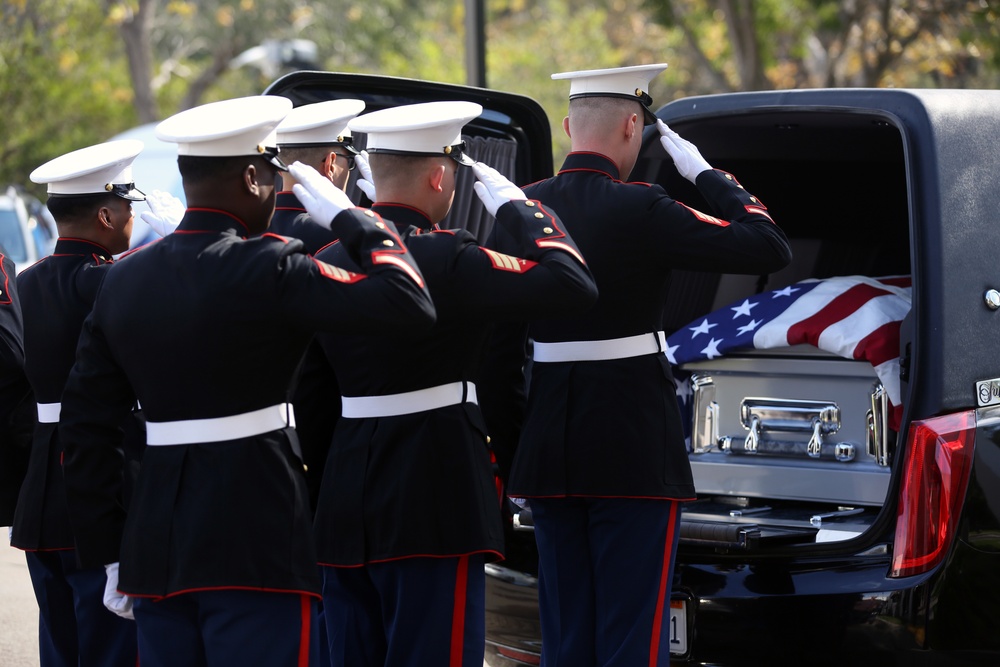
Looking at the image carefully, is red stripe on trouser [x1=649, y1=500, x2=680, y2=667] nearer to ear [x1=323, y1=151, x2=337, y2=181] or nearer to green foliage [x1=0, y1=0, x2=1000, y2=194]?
ear [x1=323, y1=151, x2=337, y2=181]

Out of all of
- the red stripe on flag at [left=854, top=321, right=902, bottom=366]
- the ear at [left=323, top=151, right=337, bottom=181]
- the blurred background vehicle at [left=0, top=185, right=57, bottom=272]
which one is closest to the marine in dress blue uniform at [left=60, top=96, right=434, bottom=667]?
the ear at [left=323, top=151, right=337, bottom=181]

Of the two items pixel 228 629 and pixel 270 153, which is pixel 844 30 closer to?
pixel 270 153

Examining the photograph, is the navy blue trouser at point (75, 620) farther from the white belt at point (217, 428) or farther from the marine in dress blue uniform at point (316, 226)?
the white belt at point (217, 428)

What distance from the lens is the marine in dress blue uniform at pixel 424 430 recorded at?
334cm

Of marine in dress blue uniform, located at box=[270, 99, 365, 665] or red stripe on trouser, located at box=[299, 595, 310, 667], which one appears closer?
red stripe on trouser, located at box=[299, 595, 310, 667]

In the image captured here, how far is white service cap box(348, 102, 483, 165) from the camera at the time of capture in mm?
3416

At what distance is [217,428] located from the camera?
2.97 m

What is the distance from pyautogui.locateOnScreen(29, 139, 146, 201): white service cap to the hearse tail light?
2195 mm

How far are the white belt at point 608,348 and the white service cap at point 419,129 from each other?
24.3 inches

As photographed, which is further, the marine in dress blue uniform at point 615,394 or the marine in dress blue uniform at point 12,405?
the marine in dress blue uniform at point 12,405

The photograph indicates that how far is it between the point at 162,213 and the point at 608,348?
4.67ft

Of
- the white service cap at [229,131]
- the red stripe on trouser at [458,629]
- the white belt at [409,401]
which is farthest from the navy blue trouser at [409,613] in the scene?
the white service cap at [229,131]

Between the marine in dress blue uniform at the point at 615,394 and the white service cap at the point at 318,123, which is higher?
the white service cap at the point at 318,123

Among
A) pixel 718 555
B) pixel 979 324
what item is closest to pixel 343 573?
pixel 718 555
